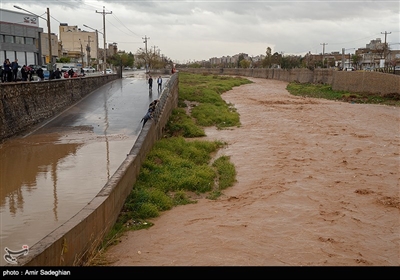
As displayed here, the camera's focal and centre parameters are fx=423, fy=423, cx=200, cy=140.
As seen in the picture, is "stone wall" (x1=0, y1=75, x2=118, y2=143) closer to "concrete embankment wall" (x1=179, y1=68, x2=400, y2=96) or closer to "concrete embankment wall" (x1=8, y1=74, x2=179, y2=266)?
"concrete embankment wall" (x1=8, y1=74, x2=179, y2=266)

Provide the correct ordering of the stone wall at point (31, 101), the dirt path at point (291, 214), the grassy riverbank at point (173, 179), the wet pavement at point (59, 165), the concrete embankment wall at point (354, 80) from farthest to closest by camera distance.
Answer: the concrete embankment wall at point (354, 80), the stone wall at point (31, 101), the grassy riverbank at point (173, 179), the wet pavement at point (59, 165), the dirt path at point (291, 214)

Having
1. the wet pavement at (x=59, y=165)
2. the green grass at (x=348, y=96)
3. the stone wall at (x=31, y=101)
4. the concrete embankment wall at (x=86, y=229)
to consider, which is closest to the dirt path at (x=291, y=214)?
the concrete embankment wall at (x=86, y=229)

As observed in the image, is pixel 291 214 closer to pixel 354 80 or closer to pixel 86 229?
pixel 86 229

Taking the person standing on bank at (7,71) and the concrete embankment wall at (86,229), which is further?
the person standing on bank at (7,71)

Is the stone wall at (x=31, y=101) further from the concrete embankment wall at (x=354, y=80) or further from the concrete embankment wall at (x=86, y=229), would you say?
the concrete embankment wall at (x=354, y=80)

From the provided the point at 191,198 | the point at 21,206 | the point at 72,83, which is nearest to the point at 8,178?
the point at 21,206

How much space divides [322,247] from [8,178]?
921 centimetres

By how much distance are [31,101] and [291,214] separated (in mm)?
14250

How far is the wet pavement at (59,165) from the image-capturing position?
9.14 meters

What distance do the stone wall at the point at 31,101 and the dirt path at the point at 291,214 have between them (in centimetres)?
905

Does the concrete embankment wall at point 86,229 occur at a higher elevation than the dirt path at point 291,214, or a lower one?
higher

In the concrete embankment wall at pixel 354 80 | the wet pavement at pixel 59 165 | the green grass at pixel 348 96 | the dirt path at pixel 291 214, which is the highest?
the concrete embankment wall at pixel 354 80

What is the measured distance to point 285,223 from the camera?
10.2m
